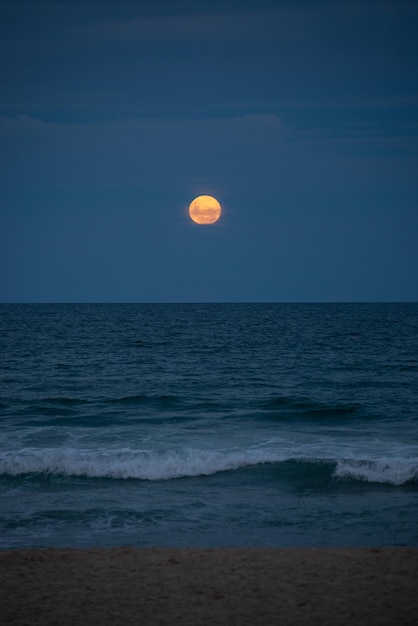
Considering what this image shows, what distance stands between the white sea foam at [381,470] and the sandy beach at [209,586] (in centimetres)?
562

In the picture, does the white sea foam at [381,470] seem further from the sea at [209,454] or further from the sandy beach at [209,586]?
the sandy beach at [209,586]

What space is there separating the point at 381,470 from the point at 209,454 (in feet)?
15.5

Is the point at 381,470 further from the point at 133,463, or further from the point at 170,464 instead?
the point at 133,463

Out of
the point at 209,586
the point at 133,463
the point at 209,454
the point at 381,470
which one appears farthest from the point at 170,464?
the point at 209,586

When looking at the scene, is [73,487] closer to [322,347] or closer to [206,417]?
[206,417]

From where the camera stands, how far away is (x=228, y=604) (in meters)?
7.79

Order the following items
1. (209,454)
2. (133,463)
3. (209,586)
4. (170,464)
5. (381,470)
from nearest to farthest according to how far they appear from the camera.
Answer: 1. (209,586)
2. (381,470)
3. (170,464)
4. (133,463)
5. (209,454)

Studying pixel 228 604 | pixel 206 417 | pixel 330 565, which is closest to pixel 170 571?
pixel 228 604

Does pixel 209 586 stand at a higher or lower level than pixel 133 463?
higher

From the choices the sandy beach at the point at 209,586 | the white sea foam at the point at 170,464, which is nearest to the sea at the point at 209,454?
the white sea foam at the point at 170,464

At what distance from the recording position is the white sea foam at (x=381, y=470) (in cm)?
1531

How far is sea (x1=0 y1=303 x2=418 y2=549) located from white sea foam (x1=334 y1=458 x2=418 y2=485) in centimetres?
4

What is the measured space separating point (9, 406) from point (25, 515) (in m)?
14.2

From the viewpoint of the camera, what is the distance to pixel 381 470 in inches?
617
